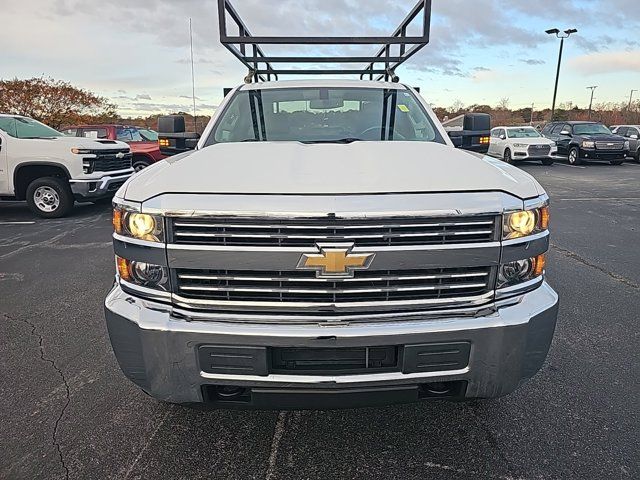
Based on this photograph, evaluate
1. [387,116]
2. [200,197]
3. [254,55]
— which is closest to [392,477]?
[200,197]

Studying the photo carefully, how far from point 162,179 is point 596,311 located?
3.85 m

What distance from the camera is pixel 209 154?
2689 millimetres

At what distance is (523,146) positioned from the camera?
19031mm

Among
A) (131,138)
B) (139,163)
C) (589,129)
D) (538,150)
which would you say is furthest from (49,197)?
(589,129)

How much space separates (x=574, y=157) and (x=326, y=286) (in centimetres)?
2202

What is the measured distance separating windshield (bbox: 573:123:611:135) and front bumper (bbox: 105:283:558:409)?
21813 mm

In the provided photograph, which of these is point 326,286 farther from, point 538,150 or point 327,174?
point 538,150

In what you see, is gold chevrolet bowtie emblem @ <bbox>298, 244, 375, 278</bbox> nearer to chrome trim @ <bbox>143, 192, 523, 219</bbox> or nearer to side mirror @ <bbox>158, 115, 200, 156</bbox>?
chrome trim @ <bbox>143, 192, 523, 219</bbox>

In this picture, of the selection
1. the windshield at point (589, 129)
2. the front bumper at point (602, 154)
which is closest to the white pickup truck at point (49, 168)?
the front bumper at point (602, 154)

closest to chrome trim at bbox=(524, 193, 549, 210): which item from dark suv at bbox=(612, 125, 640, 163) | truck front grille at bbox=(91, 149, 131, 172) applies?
truck front grille at bbox=(91, 149, 131, 172)

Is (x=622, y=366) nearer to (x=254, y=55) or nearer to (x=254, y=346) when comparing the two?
(x=254, y=346)

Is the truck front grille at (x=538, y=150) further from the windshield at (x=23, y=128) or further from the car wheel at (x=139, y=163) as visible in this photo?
the windshield at (x=23, y=128)

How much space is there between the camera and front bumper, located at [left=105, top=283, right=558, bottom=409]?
1938 mm

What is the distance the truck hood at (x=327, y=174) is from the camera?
6.71 ft
